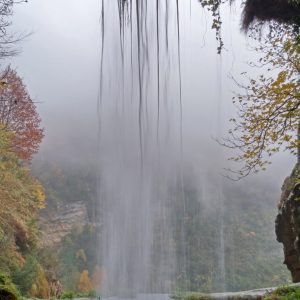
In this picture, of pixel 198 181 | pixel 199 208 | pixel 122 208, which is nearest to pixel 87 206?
pixel 198 181

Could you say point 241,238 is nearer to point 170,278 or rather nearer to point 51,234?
point 170,278

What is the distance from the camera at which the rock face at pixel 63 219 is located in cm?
11796

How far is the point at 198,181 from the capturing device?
122 m

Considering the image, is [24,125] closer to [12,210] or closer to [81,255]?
[12,210]

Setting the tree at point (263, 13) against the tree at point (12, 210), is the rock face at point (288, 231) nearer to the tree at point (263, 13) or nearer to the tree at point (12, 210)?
the tree at point (263, 13)

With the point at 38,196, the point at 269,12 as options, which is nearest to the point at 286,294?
the point at 269,12

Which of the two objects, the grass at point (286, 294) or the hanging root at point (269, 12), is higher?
the hanging root at point (269, 12)

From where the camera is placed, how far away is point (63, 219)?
436 feet

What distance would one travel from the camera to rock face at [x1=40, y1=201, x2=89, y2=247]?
387 ft

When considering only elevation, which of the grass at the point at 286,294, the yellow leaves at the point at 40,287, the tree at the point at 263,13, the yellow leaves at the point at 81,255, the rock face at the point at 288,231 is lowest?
the grass at the point at 286,294

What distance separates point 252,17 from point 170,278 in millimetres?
74649

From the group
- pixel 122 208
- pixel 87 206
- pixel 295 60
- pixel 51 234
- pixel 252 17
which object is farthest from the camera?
pixel 87 206

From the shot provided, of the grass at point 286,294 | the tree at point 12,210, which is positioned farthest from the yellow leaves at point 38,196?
the grass at point 286,294

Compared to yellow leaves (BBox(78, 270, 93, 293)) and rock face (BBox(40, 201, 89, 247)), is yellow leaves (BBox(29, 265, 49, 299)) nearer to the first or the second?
yellow leaves (BBox(78, 270, 93, 293))
